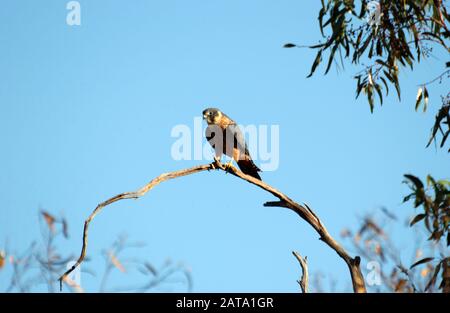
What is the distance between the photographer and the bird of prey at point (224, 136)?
7.97 m

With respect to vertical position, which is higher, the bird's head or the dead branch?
the bird's head

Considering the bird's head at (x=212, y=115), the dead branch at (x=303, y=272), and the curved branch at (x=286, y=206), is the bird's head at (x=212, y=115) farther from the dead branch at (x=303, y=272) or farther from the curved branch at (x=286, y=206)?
the dead branch at (x=303, y=272)

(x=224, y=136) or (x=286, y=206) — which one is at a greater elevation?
(x=224, y=136)

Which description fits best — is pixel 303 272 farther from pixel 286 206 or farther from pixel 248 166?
pixel 248 166

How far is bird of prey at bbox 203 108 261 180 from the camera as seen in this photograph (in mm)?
7969

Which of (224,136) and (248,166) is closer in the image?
(248,166)

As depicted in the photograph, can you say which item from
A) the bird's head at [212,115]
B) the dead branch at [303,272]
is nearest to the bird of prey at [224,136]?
the bird's head at [212,115]

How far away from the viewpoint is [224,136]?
8.31 m

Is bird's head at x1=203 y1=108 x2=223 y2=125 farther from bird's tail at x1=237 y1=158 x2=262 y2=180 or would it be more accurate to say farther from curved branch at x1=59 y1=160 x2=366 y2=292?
curved branch at x1=59 y1=160 x2=366 y2=292

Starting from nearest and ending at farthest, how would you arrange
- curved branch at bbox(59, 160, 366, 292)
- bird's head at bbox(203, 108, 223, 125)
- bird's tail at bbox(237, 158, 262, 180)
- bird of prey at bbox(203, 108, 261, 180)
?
curved branch at bbox(59, 160, 366, 292), bird's tail at bbox(237, 158, 262, 180), bird of prey at bbox(203, 108, 261, 180), bird's head at bbox(203, 108, 223, 125)

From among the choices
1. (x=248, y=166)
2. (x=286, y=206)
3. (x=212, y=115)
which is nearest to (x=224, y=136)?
(x=212, y=115)

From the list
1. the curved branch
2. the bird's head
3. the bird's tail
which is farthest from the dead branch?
the bird's head
